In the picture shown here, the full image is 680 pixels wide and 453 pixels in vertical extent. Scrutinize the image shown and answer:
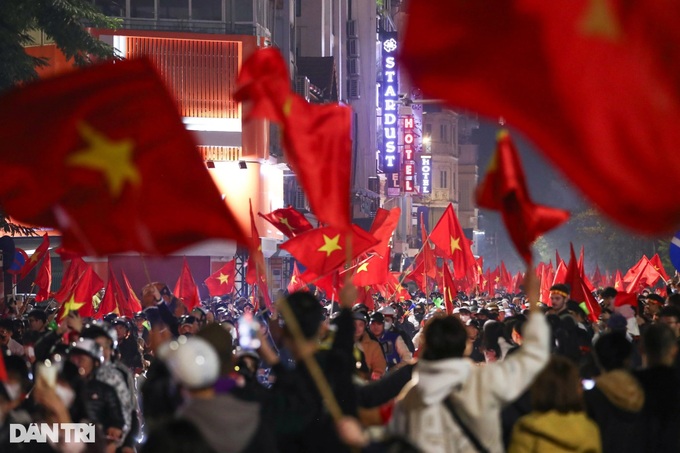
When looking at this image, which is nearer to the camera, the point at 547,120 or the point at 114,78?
the point at 547,120

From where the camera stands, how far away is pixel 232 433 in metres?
5.44

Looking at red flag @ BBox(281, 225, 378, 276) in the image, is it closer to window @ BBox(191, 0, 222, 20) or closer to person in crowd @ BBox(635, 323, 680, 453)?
person in crowd @ BBox(635, 323, 680, 453)

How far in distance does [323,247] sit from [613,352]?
8.08m

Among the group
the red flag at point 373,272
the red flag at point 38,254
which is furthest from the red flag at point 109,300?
the red flag at point 373,272

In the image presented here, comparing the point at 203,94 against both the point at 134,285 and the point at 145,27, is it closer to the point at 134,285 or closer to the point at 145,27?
the point at 145,27

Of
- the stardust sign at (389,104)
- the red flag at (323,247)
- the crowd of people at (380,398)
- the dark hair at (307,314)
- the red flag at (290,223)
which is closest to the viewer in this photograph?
the crowd of people at (380,398)

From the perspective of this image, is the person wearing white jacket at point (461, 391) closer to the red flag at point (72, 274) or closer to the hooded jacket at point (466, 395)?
the hooded jacket at point (466, 395)

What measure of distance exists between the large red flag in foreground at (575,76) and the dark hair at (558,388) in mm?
2258

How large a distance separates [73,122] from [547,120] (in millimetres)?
3464

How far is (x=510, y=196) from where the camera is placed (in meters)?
7.04

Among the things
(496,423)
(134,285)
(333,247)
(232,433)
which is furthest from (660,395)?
(134,285)

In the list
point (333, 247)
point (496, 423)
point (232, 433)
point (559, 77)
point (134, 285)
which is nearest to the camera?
point (559, 77)

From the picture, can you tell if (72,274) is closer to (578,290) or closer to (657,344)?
(578,290)

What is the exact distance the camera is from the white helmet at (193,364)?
5.37 m
